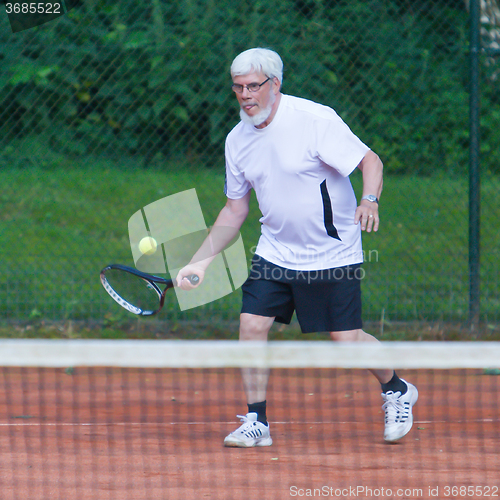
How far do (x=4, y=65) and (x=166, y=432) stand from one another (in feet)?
10.2

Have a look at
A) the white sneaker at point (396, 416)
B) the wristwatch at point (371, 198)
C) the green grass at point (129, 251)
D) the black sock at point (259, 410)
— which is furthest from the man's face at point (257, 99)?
the green grass at point (129, 251)

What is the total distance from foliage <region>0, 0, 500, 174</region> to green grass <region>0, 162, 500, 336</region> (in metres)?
0.31

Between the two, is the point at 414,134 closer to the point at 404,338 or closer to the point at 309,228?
the point at 404,338

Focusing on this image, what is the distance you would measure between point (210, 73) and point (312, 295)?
9.01 ft

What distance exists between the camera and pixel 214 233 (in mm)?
3707

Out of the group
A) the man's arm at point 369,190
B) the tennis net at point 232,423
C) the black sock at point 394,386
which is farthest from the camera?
the black sock at point 394,386

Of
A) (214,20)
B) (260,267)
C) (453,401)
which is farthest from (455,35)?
(260,267)

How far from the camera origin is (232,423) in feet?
13.3

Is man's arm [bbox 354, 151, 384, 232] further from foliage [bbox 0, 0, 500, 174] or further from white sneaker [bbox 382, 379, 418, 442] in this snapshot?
foliage [bbox 0, 0, 500, 174]

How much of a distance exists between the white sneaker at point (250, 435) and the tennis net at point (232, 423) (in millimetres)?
39

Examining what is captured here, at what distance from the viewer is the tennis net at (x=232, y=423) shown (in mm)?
2684

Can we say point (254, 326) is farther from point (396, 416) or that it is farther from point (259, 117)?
point (259, 117)

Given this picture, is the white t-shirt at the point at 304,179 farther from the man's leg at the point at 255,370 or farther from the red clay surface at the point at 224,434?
the red clay surface at the point at 224,434

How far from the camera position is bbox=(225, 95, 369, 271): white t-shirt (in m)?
3.41
